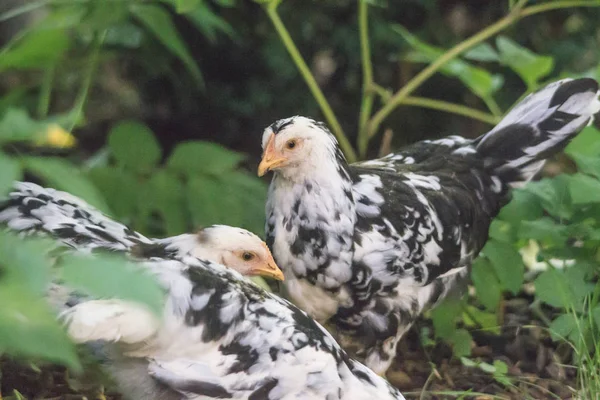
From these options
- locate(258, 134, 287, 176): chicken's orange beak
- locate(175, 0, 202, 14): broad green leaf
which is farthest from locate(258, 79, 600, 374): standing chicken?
locate(175, 0, 202, 14): broad green leaf

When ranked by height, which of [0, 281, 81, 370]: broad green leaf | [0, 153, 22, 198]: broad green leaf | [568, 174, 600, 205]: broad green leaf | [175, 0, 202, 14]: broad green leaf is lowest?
[568, 174, 600, 205]: broad green leaf

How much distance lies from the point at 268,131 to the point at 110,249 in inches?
19.0

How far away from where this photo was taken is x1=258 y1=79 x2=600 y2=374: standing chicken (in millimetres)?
1971

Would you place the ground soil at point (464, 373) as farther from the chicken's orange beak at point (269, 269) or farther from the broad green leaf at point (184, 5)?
the broad green leaf at point (184, 5)

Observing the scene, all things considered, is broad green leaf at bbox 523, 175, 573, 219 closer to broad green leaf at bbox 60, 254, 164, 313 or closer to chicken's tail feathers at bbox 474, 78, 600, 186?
chicken's tail feathers at bbox 474, 78, 600, 186

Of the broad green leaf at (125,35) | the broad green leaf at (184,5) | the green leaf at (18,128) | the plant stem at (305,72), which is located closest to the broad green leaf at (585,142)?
the plant stem at (305,72)

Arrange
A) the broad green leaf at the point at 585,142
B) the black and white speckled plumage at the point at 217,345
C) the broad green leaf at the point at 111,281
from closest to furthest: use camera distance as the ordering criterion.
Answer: the broad green leaf at the point at 111,281, the black and white speckled plumage at the point at 217,345, the broad green leaf at the point at 585,142

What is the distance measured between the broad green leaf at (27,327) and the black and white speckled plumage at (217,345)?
57 cm

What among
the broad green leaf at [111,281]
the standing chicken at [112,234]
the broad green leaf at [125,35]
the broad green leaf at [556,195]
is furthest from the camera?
the broad green leaf at [125,35]

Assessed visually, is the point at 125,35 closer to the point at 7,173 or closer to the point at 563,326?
the point at 563,326

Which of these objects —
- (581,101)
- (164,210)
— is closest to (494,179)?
(581,101)

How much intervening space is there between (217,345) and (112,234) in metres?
0.40

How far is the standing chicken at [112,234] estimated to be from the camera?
1.78 meters

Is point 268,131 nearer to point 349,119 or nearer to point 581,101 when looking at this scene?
point 581,101
